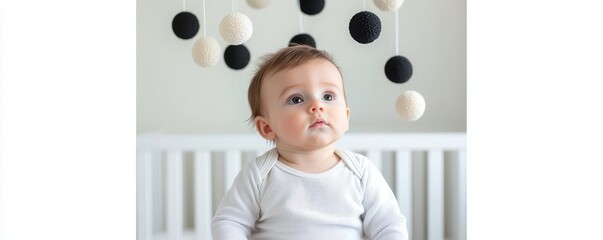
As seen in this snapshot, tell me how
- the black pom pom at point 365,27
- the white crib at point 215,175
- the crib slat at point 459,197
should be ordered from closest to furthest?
1. the black pom pom at point 365,27
2. the white crib at point 215,175
3. the crib slat at point 459,197

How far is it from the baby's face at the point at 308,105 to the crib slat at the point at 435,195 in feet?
2.71

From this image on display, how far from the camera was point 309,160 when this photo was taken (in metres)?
0.94

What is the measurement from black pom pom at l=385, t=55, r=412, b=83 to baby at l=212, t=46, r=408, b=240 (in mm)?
67

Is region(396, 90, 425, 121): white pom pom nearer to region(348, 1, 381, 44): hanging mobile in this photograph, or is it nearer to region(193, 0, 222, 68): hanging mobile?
region(348, 1, 381, 44): hanging mobile

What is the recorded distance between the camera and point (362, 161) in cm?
96

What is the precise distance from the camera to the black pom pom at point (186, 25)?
97 centimetres

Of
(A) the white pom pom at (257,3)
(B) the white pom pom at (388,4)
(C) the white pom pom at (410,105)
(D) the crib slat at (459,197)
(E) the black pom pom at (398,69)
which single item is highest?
(A) the white pom pom at (257,3)

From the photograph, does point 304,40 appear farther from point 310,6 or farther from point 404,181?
point 404,181

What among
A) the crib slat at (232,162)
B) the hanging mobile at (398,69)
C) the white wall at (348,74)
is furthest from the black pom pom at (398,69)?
the white wall at (348,74)

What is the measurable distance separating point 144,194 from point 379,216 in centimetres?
89

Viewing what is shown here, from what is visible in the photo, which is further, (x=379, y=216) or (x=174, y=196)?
(x=174, y=196)

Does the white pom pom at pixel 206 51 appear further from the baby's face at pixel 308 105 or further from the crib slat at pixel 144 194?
the crib slat at pixel 144 194

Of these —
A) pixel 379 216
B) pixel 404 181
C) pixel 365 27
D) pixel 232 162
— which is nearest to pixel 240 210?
pixel 379 216
